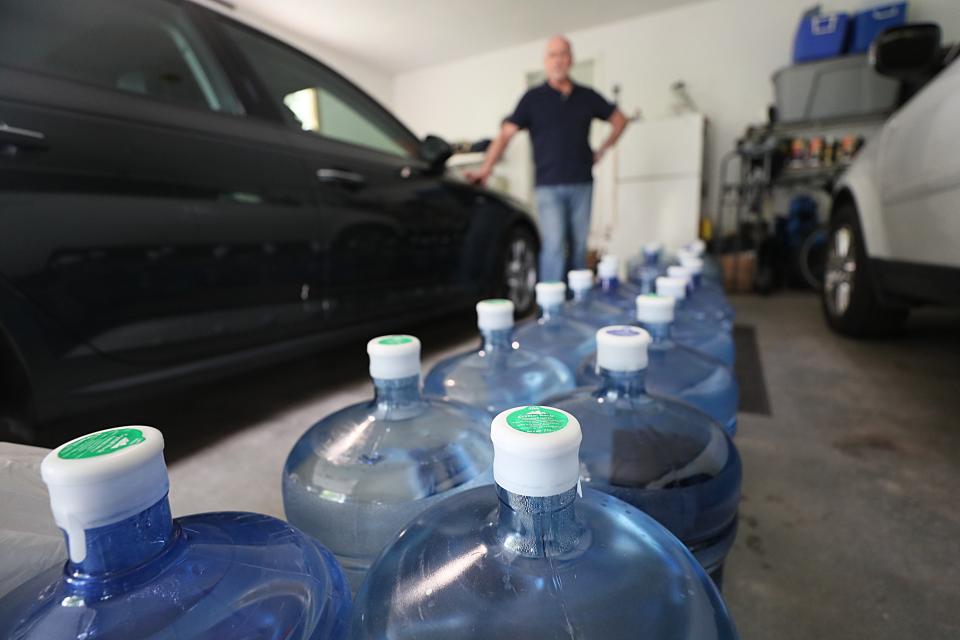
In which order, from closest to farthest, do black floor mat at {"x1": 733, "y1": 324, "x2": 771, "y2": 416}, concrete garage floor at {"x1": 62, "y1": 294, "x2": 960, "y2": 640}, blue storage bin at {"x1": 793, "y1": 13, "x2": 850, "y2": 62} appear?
concrete garage floor at {"x1": 62, "y1": 294, "x2": 960, "y2": 640}, black floor mat at {"x1": 733, "y1": 324, "x2": 771, "y2": 416}, blue storage bin at {"x1": 793, "y1": 13, "x2": 850, "y2": 62}

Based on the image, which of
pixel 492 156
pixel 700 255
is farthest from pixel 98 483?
pixel 700 255

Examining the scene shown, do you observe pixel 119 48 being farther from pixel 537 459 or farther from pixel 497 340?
pixel 537 459

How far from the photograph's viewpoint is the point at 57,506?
0.27 meters

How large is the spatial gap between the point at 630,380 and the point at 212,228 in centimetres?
101

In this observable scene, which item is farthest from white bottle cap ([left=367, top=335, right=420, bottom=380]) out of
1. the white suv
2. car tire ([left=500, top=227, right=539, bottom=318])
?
car tire ([left=500, top=227, right=539, bottom=318])

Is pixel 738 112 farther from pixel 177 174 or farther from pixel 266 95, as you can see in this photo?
pixel 177 174

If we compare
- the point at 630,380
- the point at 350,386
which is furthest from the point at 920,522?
the point at 350,386

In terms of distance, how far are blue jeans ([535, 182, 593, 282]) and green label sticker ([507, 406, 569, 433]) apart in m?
2.28

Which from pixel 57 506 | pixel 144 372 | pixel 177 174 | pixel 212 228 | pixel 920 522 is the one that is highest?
pixel 177 174

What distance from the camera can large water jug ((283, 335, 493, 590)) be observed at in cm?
55

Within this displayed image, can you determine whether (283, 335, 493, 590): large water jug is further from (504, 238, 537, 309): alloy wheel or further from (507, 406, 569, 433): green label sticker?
(504, 238, 537, 309): alloy wheel

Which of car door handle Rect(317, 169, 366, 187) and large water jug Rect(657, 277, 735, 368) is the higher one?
car door handle Rect(317, 169, 366, 187)

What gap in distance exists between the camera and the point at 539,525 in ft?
1.06

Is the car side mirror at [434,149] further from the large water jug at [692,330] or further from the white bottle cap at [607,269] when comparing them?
the large water jug at [692,330]
